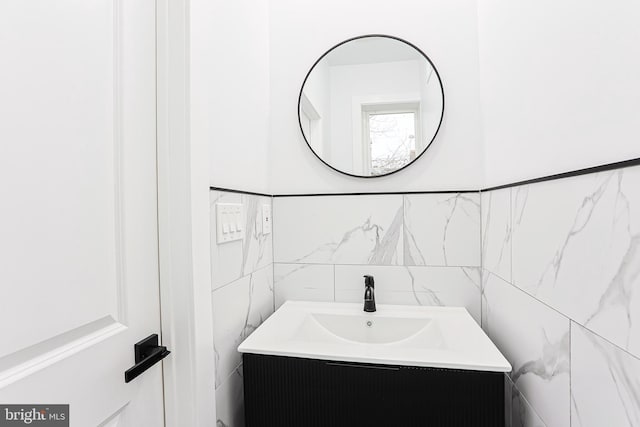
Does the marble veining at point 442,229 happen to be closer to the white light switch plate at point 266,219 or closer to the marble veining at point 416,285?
the marble veining at point 416,285

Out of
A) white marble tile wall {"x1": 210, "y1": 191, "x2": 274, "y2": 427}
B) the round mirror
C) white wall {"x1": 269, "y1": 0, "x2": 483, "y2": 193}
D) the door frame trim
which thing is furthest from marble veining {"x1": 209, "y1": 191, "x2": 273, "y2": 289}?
the round mirror

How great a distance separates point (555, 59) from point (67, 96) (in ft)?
3.35

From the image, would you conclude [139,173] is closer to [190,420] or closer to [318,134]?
[190,420]

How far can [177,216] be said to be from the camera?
790mm

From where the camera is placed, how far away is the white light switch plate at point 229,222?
0.95 m

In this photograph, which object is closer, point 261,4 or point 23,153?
point 23,153

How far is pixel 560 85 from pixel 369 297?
891 millimetres

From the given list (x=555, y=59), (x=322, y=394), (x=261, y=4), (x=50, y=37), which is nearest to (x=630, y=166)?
(x=555, y=59)

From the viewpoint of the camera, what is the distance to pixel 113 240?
669mm

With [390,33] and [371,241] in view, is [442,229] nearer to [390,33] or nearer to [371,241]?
[371,241]

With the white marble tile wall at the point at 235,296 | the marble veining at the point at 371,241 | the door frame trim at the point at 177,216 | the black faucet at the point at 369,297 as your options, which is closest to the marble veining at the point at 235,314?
the white marble tile wall at the point at 235,296

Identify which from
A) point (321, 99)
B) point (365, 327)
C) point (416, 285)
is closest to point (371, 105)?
point (321, 99)

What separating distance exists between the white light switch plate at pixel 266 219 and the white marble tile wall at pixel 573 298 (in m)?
0.88

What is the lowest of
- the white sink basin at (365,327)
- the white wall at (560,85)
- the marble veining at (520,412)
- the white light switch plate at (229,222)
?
the marble veining at (520,412)
